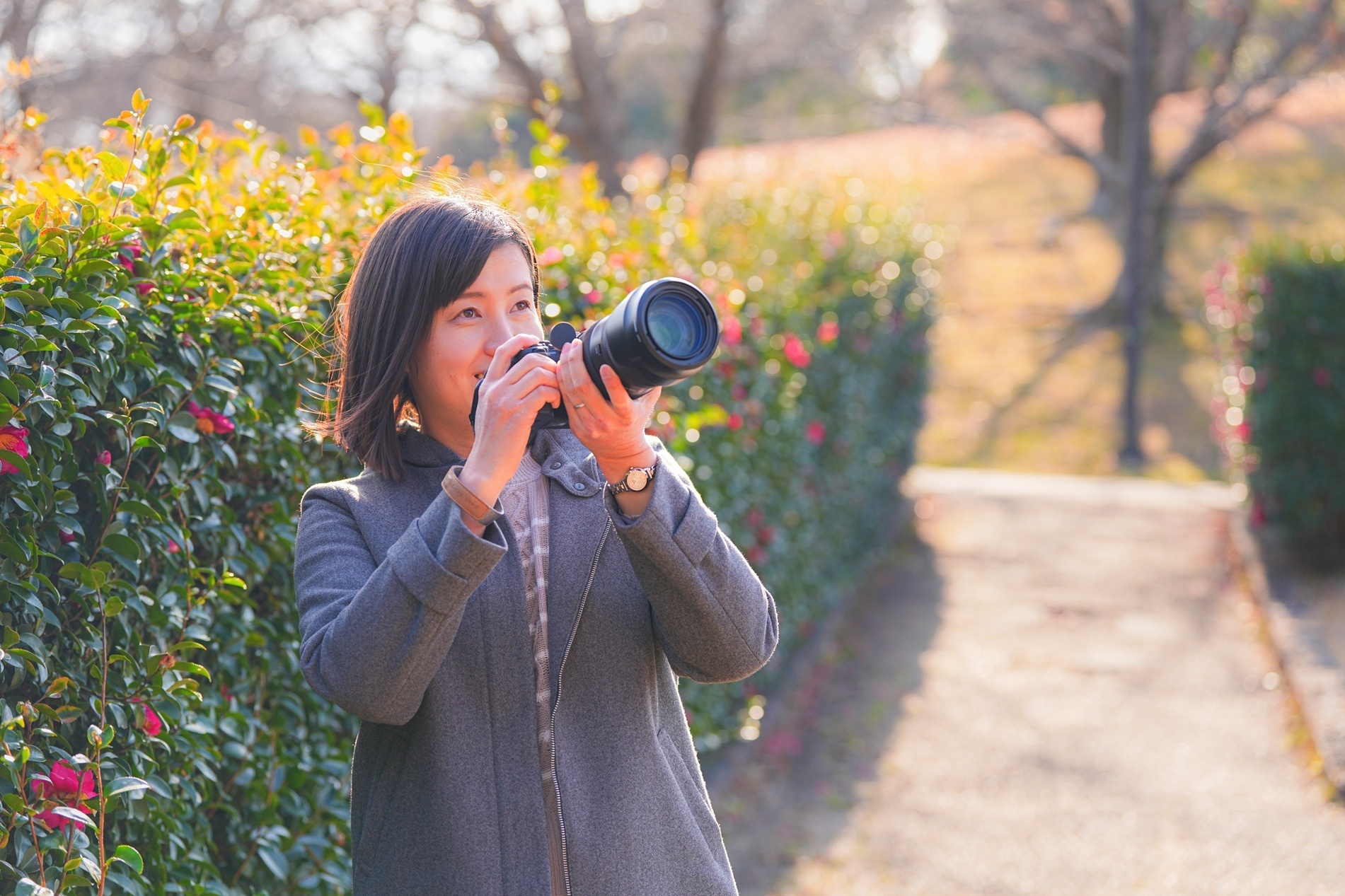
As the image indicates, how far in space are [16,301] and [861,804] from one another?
12.6 ft

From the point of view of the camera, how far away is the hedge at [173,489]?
169cm

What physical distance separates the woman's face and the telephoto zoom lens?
193mm

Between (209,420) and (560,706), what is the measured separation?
2.79 feet

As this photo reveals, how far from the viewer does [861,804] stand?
474cm

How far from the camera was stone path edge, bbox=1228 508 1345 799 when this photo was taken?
4.85 m

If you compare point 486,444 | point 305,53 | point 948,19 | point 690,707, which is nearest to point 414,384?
point 486,444

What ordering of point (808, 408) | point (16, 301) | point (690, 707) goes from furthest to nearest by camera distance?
point (808, 408), point (690, 707), point (16, 301)

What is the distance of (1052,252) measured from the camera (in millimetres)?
20391

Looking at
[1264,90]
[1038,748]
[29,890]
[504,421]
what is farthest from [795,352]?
[1264,90]

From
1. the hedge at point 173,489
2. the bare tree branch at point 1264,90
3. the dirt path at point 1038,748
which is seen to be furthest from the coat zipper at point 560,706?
the bare tree branch at point 1264,90

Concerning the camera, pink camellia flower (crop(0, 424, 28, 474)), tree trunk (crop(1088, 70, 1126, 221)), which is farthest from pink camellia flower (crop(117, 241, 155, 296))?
tree trunk (crop(1088, 70, 1126, 221))

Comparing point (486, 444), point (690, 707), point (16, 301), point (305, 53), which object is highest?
point (305, 53)

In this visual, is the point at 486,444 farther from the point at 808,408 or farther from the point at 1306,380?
the point at 1306,380

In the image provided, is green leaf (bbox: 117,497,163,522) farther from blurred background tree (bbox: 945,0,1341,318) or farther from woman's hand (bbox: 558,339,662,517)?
blurred background tree (bbox: 945,0,1341,318)
